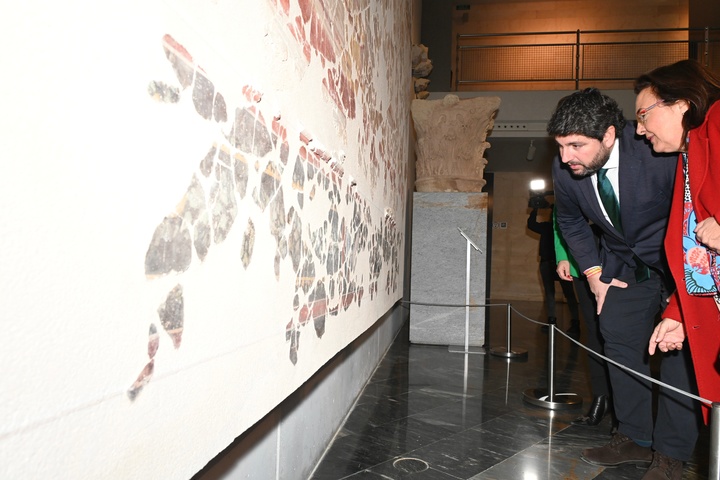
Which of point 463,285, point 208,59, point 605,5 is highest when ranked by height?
point 605,5

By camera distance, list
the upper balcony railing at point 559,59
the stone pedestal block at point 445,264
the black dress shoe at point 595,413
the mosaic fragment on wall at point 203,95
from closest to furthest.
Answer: the mosaic fragment on wall at point 203,95 → the black dress shoe at point 595,413 → the stone pedestal block at point 445,264 → the upper balcony railing at point 559,59

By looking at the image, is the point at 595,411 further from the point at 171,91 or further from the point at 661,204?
the point at 171,91

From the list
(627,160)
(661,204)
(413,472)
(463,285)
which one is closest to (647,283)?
(661,204)

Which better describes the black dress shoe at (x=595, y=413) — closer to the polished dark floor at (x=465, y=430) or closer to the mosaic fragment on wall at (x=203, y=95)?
the polished dark floor at (x=465, y=430)

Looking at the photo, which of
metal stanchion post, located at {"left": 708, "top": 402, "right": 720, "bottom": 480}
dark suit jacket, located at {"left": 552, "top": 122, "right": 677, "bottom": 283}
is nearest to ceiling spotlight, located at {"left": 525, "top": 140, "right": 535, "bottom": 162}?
dark suit jacket, located at {"left": 552, "top": 122, "right": 677, "bottom": 283}

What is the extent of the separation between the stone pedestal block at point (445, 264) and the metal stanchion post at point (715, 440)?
4.76 m

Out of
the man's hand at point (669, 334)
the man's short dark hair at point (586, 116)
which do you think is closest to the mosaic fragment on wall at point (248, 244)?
the man's short dark hair at point (586, 116)

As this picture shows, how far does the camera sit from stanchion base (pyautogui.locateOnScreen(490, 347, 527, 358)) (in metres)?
5.88

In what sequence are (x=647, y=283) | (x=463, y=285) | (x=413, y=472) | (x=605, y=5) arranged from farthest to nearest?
(x=605, y=5)
(x=463, y=285)
(x=647, y=283)
(x=413, y=472)

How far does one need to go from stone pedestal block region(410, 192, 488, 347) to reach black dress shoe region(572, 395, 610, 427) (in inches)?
107

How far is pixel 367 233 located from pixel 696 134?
6.23 ft

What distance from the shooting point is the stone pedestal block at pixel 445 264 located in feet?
20.9

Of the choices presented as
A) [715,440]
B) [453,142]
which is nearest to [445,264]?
[453,142]

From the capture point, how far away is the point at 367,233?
3494 mm
